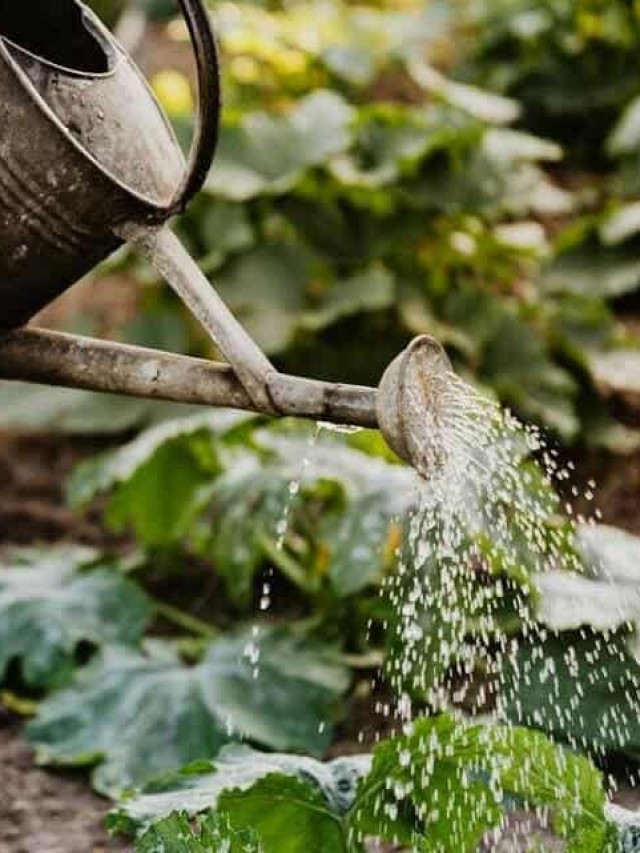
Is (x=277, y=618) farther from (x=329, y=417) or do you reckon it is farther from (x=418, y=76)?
(x=418, y=76)

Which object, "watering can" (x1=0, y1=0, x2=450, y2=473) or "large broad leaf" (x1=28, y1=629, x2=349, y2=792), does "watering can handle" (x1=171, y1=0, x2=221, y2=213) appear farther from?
"large broad leaf" (x1=28, y1=629, x2=349, y2=792)

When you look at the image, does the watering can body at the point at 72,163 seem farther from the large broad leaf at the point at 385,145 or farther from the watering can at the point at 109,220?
the large broad leaf at the point at 385,145

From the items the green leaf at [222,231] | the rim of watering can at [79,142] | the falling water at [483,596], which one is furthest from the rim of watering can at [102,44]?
the green leaf at [222,231]

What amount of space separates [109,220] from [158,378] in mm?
174

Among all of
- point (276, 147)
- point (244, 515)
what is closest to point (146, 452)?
point (244, 515)

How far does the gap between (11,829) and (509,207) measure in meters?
2.12

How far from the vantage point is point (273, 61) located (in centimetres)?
483

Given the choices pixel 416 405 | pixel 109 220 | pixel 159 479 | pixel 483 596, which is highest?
pixel 109 220

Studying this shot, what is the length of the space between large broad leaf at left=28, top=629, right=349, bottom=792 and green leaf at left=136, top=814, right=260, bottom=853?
752 millimetres

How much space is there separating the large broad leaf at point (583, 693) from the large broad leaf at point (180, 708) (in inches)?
13.8

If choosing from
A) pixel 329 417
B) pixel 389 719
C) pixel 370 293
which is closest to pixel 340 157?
pixel 370 293

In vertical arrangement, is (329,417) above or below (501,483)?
above

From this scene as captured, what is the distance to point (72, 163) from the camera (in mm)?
1753

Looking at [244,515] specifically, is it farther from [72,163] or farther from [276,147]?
[276,147]
